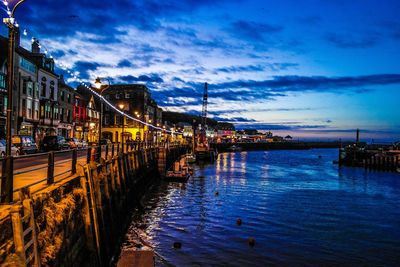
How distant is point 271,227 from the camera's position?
78.2ft

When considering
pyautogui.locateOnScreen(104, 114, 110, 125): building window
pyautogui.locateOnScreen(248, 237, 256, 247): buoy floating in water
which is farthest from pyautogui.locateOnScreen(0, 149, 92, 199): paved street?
pyautogui.locateOnScreen(104, 114, 110, 125): building window

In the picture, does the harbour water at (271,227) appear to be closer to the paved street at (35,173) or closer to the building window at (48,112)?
the paved street at (35,173)

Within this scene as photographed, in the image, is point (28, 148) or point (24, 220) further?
point (28, 148)

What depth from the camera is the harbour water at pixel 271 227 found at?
18.1m

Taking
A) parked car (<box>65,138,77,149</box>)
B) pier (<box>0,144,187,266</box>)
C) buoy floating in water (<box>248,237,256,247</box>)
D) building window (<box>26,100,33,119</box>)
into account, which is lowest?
buoy floating in water (<box>248,237,256,247</box>)

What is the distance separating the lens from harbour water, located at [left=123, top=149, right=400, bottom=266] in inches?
712

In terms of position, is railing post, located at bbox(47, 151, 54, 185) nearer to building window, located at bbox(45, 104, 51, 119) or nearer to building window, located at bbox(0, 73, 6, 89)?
building window, located at bbox(0, 73, 6, 89)

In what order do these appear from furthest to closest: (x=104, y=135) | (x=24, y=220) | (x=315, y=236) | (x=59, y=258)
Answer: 1. (x=104, y=135)
2. (x=315, y=236)
3. (x=59, y=258)
4. (x=24, y=220)

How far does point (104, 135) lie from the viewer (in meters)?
100

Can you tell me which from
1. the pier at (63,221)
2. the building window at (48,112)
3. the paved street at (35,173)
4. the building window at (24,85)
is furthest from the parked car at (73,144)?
the paved street at (35,173)

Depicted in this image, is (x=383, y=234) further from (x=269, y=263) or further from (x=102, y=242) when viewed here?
(x=102, y=242)

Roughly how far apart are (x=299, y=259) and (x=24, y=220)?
1310cm

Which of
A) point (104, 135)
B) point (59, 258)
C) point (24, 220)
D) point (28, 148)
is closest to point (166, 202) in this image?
point (28, 148)

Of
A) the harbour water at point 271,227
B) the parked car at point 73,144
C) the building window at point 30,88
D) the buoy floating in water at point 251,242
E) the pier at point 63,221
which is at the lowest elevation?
the harbour water at point 271,227
